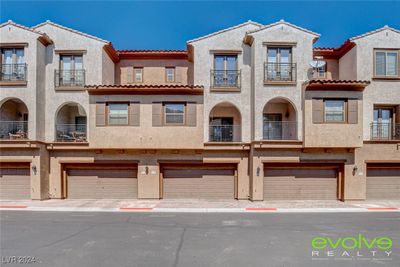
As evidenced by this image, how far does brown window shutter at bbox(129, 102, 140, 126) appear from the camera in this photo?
14242mm

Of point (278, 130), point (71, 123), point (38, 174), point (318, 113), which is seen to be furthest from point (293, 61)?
point (38, 174)

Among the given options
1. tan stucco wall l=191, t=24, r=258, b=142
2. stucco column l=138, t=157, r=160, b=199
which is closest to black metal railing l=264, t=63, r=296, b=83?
tan stucco wall l=191, t=24, r=258, b=142

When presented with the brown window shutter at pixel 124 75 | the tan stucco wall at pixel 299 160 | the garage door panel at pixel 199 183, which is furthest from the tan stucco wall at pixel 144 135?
the brown window shutter at pixel 124 75

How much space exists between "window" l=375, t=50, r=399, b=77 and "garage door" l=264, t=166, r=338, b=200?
7.03 meters

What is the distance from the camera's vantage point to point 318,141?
13.8 metres

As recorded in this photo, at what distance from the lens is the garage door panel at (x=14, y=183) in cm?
1482

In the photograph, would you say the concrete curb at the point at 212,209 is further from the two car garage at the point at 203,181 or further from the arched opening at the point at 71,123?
the arched opening at the point at 71,123

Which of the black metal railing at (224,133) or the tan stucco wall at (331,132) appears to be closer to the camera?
the tan stucco wall at (331,132)

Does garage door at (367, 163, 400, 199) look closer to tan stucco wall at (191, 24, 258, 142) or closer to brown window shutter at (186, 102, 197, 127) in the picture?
tan stucco wall at (191, 24, 258, 142)

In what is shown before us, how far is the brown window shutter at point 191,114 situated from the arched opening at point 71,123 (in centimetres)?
697

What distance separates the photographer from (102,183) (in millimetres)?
15234
